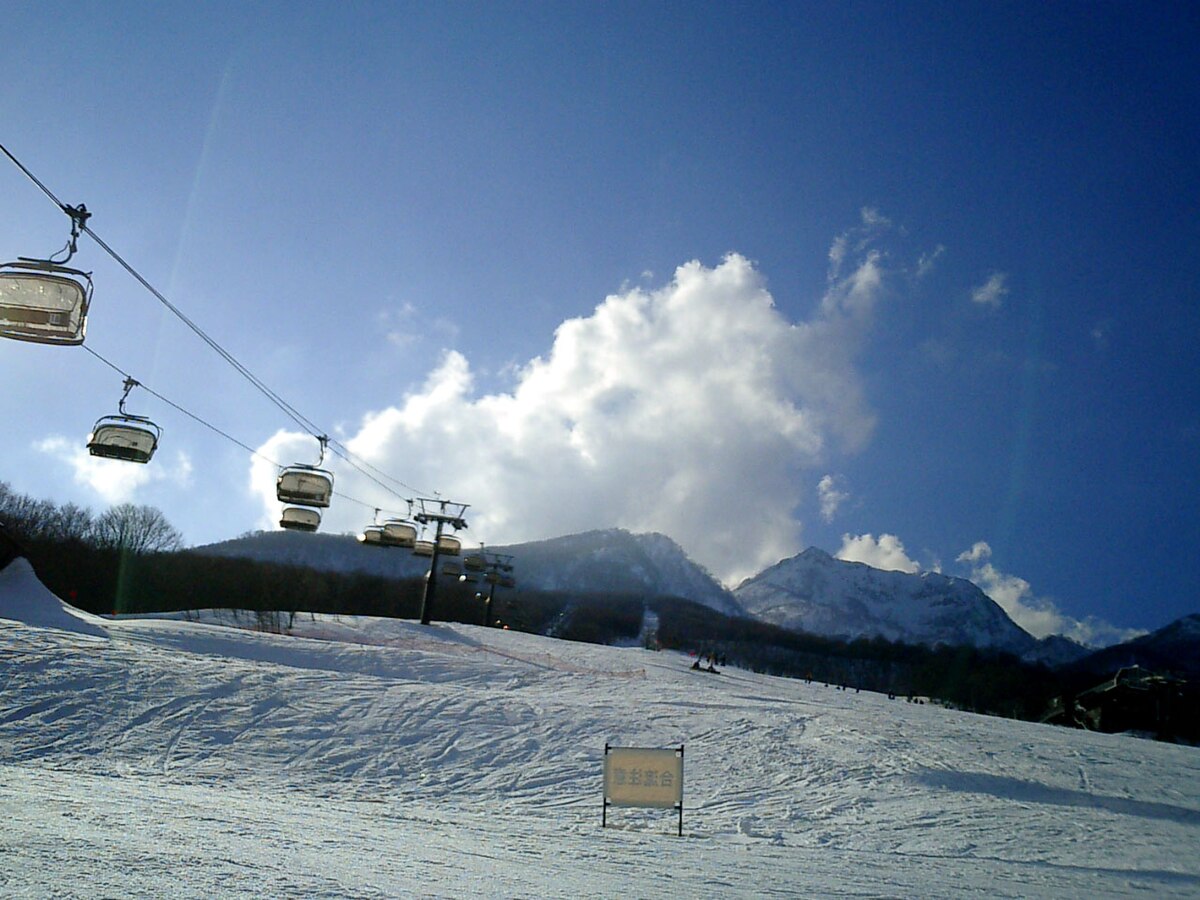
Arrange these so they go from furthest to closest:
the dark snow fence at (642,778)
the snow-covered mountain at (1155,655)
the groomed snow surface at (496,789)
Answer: the snow-covered mountain at (1155,655), the dark snow fence at (642,778), the groomed snow surface at (496,789)

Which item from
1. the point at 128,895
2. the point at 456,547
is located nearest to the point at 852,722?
the point at 128,895

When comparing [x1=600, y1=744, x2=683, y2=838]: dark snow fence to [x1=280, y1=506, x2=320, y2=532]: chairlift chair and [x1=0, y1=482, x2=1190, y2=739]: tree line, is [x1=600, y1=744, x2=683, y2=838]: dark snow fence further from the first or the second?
[x1=0, y1=482, x2=1190, y2=739]: tree line

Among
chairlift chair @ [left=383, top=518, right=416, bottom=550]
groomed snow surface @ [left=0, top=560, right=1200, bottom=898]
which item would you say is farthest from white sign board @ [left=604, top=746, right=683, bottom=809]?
chairlift chair @ [left=383, top=518, right=416, bottom=550]

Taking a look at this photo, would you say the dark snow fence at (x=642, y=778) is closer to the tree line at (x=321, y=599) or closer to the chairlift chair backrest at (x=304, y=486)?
the chairlift chair backrest at (x=304, y=486)

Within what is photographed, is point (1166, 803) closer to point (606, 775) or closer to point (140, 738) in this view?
point (606, 775)

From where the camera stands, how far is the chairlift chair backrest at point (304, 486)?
17391 millimetres

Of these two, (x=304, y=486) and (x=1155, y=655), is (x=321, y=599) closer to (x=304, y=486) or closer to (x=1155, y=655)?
(x=304, y=486)

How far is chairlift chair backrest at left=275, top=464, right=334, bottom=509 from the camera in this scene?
1739 centimetres

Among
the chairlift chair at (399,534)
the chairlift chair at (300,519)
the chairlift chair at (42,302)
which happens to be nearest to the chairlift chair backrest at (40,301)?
the chairlift chair at (42,302)

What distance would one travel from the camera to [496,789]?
15.1 m

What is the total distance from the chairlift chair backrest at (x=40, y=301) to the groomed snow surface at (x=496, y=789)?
470 cm

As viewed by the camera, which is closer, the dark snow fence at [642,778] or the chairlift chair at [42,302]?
the chairlift chair at [42,302]

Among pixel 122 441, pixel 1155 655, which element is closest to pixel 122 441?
pixel 122 441

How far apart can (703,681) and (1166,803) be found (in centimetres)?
1907
